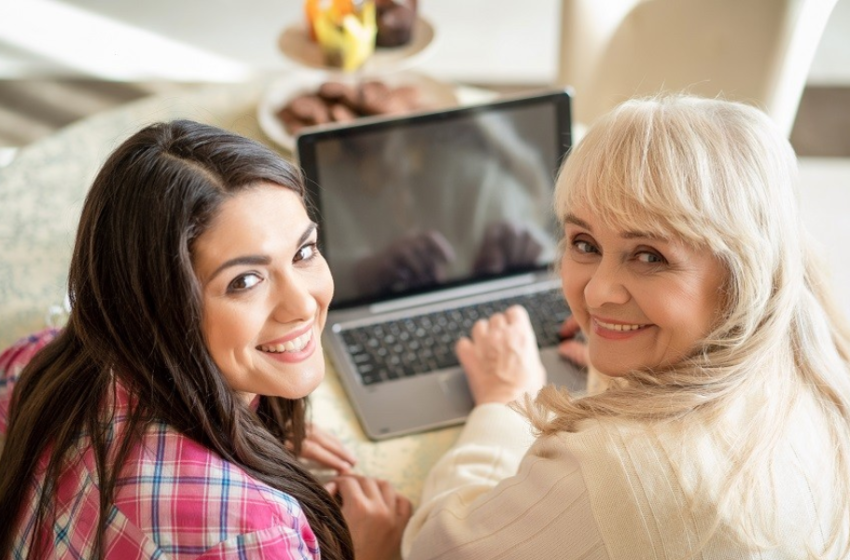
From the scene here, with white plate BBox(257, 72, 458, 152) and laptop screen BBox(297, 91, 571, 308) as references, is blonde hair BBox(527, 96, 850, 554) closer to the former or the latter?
laptop screen BBox(297, 91, 571, 308)

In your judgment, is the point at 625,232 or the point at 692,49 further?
the point at 692,49

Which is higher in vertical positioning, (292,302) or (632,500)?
(292,302)

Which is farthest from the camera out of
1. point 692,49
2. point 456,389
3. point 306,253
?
point 692,49

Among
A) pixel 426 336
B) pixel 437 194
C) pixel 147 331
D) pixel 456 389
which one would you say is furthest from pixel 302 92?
pixel 147 331

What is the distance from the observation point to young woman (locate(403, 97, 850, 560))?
883mm

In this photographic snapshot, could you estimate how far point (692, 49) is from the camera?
5.87ft

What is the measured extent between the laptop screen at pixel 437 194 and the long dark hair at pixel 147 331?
417 mm

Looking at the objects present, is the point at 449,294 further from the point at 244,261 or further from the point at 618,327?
the point at 244,261

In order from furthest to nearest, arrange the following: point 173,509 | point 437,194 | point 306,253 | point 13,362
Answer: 1. point 437,194
2. point 13,362
3. point 306,253
4. point 173,509

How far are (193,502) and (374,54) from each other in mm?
1049

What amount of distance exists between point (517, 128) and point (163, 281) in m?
0.76

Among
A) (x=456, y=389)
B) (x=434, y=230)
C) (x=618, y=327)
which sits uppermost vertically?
(x=618, y=327)

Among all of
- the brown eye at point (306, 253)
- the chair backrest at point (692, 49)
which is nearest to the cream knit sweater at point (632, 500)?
the brown eye at point (306, 253)

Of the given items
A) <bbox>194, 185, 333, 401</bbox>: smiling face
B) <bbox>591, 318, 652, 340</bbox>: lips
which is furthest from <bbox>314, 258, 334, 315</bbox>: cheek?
<bbox>591, 318, 652, 340</bbox>: lips
